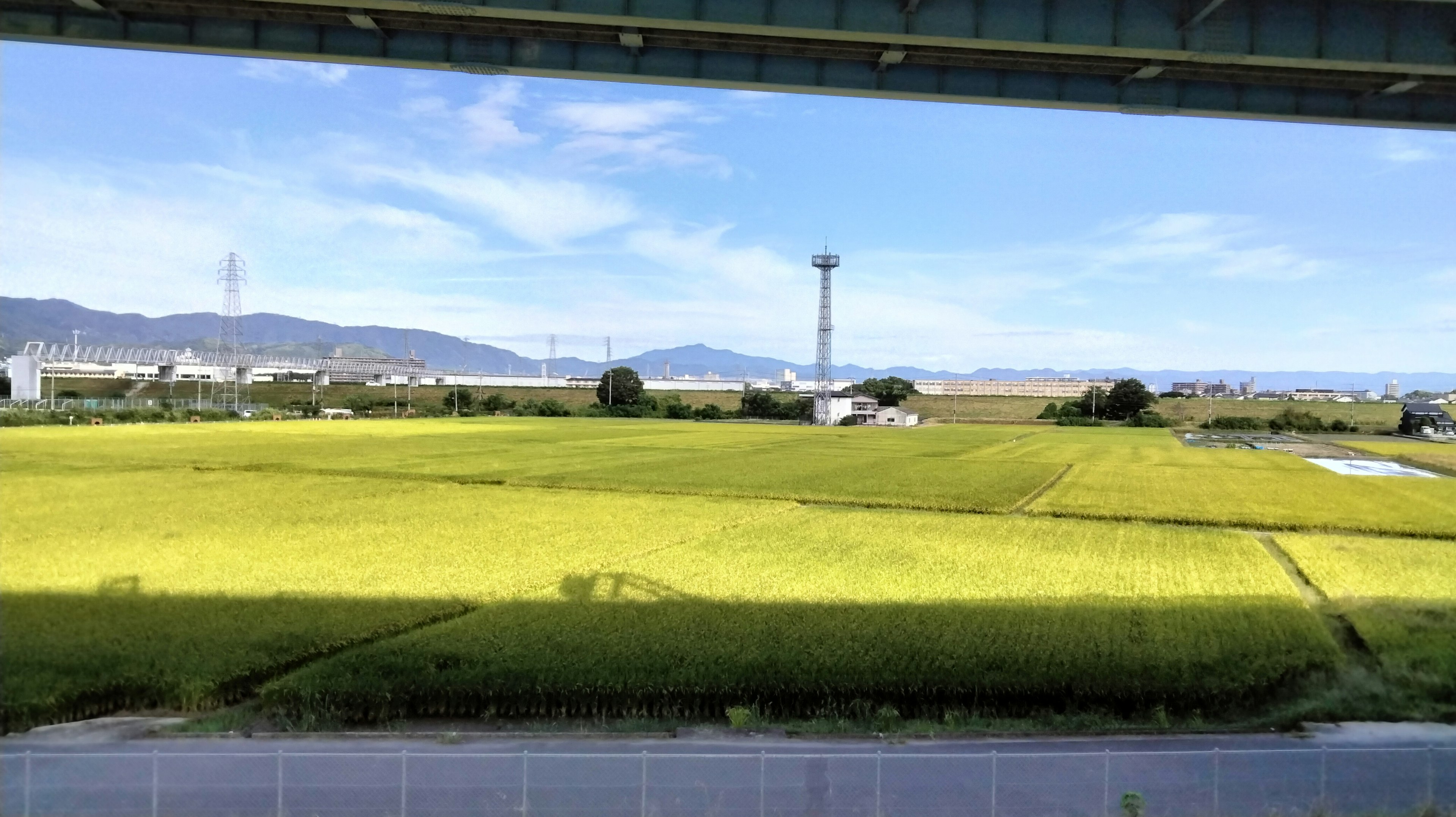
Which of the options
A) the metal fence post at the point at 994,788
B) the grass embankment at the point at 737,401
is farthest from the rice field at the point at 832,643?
the grass embankment at the point at 737,401

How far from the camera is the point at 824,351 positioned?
13262cm

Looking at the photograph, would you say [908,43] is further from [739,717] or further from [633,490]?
[633,490]

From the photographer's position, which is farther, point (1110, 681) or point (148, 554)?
point (148, 554)

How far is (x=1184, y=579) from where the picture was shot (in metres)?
20.9

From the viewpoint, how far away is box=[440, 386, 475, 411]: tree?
127m

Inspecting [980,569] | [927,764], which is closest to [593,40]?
[927,764]

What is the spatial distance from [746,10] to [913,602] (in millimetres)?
12091

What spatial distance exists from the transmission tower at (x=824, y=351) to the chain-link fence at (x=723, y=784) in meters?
116

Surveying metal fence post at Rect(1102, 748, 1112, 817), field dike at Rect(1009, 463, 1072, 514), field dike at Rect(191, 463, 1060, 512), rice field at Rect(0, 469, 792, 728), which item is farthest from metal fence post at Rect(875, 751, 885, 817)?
field dike at Rect(1009, 463, 1072, 514)

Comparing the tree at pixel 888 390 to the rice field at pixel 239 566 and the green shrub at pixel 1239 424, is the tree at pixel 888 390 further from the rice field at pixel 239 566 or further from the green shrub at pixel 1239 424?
the rice field at pixel 239 566

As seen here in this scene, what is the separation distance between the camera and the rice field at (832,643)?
12266 millimetres

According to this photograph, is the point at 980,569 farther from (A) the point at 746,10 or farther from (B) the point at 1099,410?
(B) the point at 1099,410

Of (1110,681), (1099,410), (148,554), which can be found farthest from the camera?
(1099,410)

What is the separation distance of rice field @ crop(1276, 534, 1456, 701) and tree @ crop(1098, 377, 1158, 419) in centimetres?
11709
